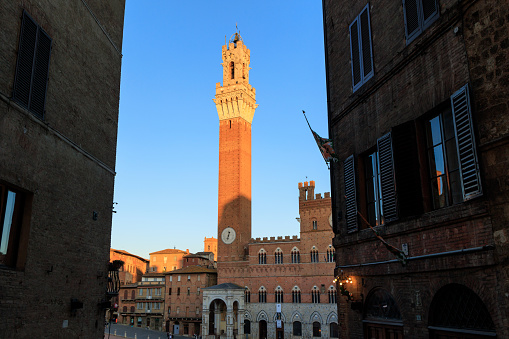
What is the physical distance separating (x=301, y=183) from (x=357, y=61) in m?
47.4

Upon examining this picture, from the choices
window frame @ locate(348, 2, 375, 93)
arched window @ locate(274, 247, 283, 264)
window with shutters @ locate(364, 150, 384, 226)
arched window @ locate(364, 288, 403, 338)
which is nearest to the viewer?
arched window @ locate(364, 288, 403, 338)

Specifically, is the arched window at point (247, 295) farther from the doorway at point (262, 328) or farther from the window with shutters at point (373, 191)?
the window with shutters at point (373, 191)

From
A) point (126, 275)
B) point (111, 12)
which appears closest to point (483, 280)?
point (111, 12)

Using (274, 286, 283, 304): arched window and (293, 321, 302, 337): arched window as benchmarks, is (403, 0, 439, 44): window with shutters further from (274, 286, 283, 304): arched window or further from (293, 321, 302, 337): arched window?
(274, 286, 283, 304): arched window

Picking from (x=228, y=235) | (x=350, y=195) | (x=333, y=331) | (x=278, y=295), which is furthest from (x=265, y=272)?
(x=350, y=195)

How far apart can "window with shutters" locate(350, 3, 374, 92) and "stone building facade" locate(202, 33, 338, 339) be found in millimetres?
42591

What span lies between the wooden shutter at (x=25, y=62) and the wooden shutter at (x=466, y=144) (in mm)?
9841

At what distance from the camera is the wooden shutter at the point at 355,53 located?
13016 millimetres

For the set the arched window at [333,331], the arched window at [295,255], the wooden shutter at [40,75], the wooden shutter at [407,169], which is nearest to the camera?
the wooden shutter at [407,169]

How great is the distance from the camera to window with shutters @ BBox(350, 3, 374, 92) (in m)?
12.4

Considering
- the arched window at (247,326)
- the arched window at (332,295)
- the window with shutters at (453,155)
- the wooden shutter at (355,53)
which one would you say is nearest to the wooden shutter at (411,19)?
the window with shutters at (453,155)

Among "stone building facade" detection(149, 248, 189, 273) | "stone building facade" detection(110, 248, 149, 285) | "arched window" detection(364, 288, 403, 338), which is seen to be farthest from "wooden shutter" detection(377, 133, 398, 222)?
"stone building facade" detection(149, 248, 189, 273)

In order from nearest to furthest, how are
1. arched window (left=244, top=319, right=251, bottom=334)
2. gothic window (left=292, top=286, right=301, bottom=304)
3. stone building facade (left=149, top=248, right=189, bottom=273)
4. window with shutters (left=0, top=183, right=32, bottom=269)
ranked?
window with shutters (left=0, top=183, right=32, bottom=269), gothic window (left=292, top=286, right=301, bottom=304), arched window (left=244, top=319, right=251, bottom=334), stone building facade (left=149, top=248, right=189, bottom=273)

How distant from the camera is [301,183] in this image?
60062 millimetres
